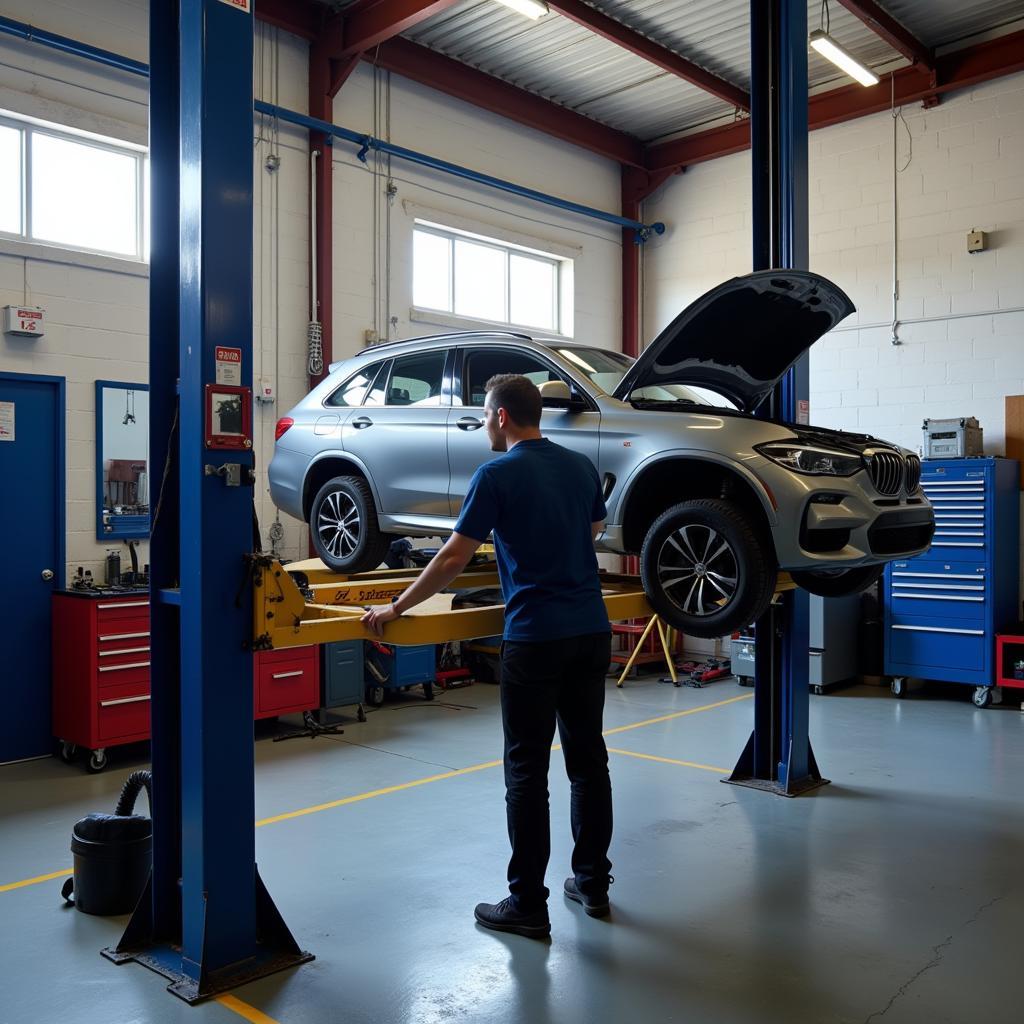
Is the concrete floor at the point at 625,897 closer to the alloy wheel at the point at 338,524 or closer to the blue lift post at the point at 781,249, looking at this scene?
the blue lift post at the point at 781,249

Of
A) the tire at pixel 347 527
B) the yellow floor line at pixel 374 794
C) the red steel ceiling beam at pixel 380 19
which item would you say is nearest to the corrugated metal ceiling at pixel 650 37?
the red steel ceiling beam at pixel 380 19

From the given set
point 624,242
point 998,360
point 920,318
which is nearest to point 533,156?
point 624,242

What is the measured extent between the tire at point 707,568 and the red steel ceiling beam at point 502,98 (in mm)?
6230

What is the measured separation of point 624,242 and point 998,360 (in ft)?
14.3

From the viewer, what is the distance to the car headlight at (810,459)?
383cm

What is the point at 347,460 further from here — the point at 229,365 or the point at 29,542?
the point at 29,542

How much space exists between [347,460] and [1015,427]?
6324 millimetres

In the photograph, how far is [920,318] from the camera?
913 cm

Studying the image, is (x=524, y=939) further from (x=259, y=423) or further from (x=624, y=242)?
(x=624, y=242)

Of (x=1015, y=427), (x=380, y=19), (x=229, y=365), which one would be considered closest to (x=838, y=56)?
(x=1015, y=427)

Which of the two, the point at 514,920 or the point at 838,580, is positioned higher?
the point at 838,580

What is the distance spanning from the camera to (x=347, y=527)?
5133 mm

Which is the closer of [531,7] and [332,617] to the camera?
[332,617]

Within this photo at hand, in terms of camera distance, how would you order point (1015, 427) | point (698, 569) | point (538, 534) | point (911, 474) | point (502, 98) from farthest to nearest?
point (502, 98)
point (1015, 427)
point (911, 474)
point (698, 569)
point (538, 534)
